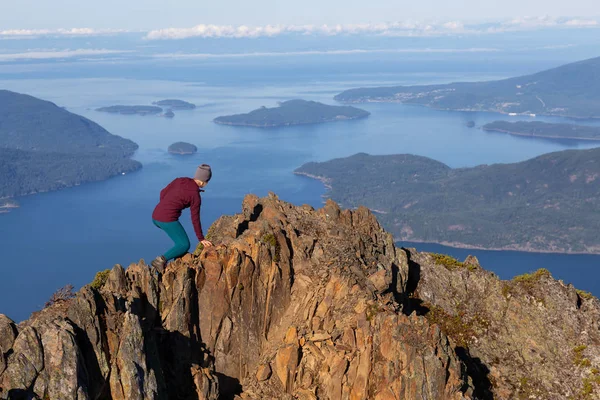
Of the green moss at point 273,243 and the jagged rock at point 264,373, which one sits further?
the green moss at point 273,243

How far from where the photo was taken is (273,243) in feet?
55.9

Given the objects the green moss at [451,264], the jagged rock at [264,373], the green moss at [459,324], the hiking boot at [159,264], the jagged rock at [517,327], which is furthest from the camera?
the green moss at [451,264]

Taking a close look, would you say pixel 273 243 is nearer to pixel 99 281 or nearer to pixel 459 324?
pixel 99 281

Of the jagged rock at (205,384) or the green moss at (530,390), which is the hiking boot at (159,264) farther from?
the green moss at (530,390)

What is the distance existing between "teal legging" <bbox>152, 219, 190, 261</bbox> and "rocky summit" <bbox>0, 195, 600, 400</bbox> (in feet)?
1.78

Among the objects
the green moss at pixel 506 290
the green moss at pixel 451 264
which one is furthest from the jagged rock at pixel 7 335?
the green moss at pixel 506 290

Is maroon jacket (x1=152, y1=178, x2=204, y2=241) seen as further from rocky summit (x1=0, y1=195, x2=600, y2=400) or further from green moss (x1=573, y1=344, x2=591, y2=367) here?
green moss (x1=573, y1=344, x2=591, y2=367)

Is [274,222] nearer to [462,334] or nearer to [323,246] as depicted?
[323,246]

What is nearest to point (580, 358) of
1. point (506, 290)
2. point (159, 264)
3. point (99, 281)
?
point (506, 290)

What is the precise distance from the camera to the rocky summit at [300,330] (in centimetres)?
1266

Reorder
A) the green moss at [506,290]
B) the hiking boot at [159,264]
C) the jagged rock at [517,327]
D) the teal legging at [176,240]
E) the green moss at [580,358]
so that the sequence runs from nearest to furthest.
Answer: the hiking boot at [159,264]
the teal legging at [176,240]
the jagged rock at [517,327]
the green moss at [580,358]
the green moss at [506,290]

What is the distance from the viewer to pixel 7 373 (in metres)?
11.6

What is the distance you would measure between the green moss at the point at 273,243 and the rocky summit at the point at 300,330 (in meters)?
0.04

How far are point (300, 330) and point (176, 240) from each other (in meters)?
3.99
